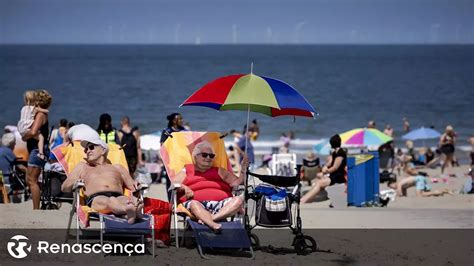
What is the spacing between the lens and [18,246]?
8.16m

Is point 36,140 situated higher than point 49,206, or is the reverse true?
point 36,140

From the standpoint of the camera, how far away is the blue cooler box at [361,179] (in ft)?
42.4

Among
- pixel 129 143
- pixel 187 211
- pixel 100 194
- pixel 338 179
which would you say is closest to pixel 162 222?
pixel 187 211

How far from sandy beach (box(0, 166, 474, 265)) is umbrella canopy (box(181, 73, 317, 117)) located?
1229mm

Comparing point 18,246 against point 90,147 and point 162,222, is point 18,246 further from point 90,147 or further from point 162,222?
point 162,222

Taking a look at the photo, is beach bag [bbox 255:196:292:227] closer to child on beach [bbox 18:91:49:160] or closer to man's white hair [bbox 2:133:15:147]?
child on beach [bbox 18:91:49:160]

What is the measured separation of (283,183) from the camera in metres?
8.43

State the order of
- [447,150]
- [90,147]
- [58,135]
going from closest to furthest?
[90,147] < [58,135] < [447,150]

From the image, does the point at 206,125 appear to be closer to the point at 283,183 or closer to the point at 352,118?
the point at 352,118

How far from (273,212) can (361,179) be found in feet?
15.7

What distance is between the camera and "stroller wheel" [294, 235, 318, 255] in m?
8.32

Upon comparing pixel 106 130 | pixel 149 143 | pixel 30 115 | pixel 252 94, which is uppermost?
pixel 252 94

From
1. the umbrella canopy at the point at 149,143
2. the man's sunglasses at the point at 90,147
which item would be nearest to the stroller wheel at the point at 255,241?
the man's sunglasses at the point at 90,147

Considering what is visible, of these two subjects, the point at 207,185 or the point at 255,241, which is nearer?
the point at 255,241
